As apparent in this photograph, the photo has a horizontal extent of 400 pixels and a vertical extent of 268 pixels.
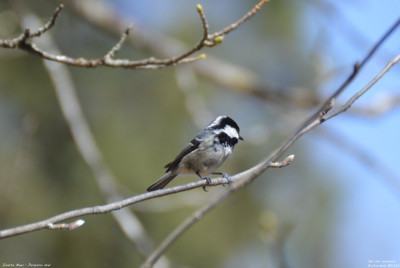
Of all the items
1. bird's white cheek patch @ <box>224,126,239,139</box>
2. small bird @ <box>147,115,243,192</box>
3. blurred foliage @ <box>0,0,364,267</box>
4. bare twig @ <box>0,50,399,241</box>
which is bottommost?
bare twig @ <box>0,50,399,241</box>

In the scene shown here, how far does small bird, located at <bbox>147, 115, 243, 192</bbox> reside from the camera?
3.47m

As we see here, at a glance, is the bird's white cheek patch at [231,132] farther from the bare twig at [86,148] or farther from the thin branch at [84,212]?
the thin branch at [84,212]

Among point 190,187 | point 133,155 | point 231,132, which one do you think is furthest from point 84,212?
point 133,155

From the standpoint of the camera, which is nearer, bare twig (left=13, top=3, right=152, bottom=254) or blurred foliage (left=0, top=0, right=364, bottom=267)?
bare twig (left=13, top=3, right=152, bottom=254)

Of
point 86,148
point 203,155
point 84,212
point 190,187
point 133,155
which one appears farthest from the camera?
point 133,155

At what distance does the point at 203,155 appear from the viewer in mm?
3484

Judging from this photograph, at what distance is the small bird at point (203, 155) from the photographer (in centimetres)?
347

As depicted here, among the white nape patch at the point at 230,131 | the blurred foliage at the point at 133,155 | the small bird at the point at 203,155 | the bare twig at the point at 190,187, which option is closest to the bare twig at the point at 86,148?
the small bird at the point at 203,155

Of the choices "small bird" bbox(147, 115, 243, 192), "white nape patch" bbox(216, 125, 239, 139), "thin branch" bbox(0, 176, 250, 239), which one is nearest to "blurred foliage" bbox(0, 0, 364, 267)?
"white nape patch" bbox(216, 125, 239, 139)

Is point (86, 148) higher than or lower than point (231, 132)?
higher

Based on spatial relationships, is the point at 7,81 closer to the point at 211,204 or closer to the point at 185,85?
the point at 185,85

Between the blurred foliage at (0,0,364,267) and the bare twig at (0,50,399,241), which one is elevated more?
the blurred foliage at (0,0,364,267)

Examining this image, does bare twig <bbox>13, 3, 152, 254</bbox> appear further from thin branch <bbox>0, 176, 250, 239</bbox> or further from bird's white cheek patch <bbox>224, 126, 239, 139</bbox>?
thin branch <bbox>0, 176, 250, 239</bbox>

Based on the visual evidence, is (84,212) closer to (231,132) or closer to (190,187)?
(190,187)
